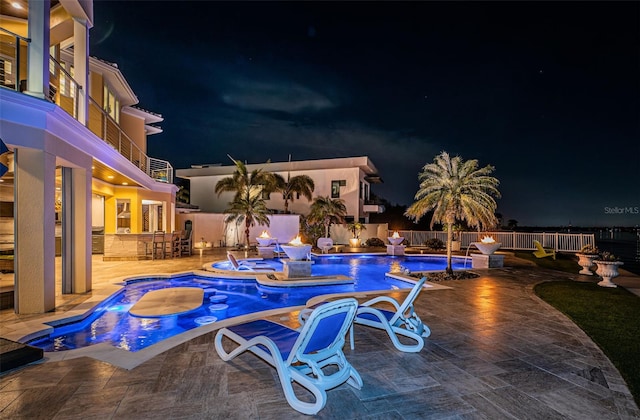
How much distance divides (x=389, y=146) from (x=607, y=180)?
22312 mm

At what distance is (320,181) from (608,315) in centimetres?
2271

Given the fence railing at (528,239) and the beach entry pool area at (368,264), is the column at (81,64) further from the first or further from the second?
the fence railing at (528,239)

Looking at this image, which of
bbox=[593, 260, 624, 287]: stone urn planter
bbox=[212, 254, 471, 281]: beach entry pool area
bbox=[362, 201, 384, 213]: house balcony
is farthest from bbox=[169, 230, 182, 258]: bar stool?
bbox=[362, 201, 384, 213]: house balcony

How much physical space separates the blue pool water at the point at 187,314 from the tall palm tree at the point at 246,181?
384 inches

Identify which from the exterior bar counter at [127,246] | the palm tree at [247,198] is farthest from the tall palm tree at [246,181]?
the exterior bar counter at [127,246]

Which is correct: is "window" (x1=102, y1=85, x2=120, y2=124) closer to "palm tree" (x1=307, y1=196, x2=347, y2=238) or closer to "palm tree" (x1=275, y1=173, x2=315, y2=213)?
"palm tree" (x1=307, y1=196, x2=347, y2=238)

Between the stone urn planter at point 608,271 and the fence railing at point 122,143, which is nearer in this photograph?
the stone urn planter at point 608,271

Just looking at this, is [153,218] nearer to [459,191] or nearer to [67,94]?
[67,94]

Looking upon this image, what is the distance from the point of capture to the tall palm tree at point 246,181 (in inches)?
826

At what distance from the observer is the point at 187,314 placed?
7.09m

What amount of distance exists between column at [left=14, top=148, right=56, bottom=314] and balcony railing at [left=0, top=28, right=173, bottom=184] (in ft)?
4.25

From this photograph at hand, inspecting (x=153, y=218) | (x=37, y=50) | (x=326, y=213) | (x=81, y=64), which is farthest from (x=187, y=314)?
(x=326, y=213)

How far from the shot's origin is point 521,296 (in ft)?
25.4

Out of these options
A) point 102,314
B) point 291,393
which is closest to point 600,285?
point 291,393
